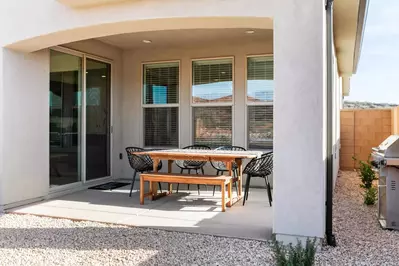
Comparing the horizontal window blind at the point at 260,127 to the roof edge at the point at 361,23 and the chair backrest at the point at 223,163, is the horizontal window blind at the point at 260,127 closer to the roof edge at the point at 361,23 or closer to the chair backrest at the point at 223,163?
the chair backrest at the point at 223,163

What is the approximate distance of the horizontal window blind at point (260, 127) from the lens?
6.59 meters

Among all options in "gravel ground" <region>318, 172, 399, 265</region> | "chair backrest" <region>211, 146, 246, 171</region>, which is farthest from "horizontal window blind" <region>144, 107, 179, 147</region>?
"gravel ground" <region>318, 172, 399, 265</region>

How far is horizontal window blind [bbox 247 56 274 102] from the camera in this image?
6562mm

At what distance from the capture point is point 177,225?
4148 mm

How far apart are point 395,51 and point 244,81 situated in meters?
14.0

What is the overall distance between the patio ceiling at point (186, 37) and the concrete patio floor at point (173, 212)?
280 centimetres

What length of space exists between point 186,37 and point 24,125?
3114mm

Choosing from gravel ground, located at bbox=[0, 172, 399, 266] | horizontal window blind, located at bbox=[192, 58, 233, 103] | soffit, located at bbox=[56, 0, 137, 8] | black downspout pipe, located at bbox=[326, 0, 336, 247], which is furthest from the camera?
horizontal window blind, located at bbox=[192, 58, 233, 103]

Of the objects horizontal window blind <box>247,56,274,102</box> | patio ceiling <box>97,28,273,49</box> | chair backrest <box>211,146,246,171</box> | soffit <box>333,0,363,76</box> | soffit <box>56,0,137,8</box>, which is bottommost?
chair backrest <box>211,146,246,171</box>

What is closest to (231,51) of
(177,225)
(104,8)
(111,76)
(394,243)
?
(111,76)

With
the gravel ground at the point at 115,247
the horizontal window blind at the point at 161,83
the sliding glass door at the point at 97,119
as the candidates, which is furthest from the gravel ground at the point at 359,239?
the sliding glass door at the point at 97,119

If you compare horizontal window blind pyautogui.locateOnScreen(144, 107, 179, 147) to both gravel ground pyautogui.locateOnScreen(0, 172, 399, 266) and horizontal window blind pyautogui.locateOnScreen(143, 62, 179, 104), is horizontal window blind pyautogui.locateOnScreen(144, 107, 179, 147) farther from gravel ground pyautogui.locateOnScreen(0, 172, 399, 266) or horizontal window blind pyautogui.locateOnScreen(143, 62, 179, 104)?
gravel ground pyautogui.locateOnScreen(0, 172, 399, 266)

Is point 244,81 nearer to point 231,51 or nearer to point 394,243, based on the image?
point 231,51

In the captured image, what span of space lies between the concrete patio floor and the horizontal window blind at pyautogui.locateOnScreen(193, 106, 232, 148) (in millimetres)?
1304
